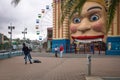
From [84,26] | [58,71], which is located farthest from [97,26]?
[58,71]

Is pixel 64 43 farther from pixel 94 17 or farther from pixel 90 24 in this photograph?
pixel 94 17

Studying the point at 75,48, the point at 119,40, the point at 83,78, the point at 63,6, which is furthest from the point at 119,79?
the point at 75,48

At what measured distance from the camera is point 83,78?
17.0m

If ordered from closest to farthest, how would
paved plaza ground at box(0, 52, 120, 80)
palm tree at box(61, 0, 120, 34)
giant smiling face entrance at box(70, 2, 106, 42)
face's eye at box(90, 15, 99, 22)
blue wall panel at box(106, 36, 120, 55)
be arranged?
palm tree at box(61, 0, 120, 34), paved plaza ground at box(0, 52, 120, 80), blue wall panel at box(106, 36, 120, 55), giant smiling face entrance at box(70, 2, 106, 42), face's eye at box(90, 15, 99, 22)

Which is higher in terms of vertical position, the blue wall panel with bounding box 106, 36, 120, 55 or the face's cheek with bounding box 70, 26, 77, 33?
the face's cheek with bounding box 70, 26, 77, 33

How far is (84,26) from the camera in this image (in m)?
52.4

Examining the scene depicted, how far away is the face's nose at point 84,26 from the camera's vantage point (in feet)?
171

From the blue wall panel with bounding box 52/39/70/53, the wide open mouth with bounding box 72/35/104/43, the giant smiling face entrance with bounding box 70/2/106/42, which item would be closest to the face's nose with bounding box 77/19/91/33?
the giant smiling face entrance with bounding box 70/2/106/42

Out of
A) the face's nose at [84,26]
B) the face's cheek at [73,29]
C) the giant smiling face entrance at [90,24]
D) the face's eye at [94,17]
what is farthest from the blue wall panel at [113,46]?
the face's cheek at [73,29]

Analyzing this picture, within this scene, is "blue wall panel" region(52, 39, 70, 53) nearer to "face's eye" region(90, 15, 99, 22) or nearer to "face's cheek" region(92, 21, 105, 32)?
"face's cheek" region(92, 21, 105, 32)

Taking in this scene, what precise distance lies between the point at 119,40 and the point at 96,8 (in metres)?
5.84

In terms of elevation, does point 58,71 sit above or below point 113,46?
below

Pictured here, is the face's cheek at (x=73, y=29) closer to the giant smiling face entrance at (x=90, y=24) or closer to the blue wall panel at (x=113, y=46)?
the giant smiling face entrance at (x=90, y=24)

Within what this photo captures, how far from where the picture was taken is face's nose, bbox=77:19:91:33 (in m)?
52.1
